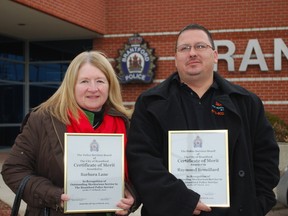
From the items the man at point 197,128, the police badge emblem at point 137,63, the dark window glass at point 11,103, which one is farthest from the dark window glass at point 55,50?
the man at point 197,128

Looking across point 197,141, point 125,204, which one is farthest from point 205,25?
point 125,204

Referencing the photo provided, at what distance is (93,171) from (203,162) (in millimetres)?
622

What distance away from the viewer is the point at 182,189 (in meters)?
2.40

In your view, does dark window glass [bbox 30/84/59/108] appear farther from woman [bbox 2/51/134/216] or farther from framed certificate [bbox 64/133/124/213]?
framed certificate [bbox 64/133/124/213]

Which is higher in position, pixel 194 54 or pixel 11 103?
pixel 194 54

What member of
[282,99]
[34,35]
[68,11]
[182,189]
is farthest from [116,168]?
[34,35]

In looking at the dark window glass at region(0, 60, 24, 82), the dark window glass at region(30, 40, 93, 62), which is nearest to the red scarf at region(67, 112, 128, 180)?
the dark window glass at region(30, 40, 93, 62)

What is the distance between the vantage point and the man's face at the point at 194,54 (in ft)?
8.36

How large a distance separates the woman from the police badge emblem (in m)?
9.96

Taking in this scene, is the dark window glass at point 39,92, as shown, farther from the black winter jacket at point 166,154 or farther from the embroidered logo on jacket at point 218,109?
the embroidered logo on jacket at point 218,109

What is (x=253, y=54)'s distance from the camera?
12.2 m

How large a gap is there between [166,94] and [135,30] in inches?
418

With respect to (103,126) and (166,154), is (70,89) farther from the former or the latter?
(166,154)

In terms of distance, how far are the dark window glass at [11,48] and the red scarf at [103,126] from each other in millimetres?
11841
